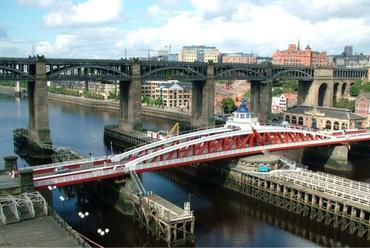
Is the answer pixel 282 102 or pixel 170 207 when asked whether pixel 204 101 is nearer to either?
pixel 282 102

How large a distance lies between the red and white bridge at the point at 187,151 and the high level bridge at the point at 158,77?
32.9 m

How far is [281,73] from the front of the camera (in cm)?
13012

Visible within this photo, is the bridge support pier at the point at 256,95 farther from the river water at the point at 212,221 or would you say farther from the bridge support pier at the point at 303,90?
the river water at the point at 212,221

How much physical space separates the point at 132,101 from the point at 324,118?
48.1 metres

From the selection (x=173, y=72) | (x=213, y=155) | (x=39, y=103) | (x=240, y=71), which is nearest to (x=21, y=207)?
(x=213, y=155)

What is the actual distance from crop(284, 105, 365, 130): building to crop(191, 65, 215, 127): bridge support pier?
963 inches

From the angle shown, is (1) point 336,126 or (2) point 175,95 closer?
(1) point 336,126

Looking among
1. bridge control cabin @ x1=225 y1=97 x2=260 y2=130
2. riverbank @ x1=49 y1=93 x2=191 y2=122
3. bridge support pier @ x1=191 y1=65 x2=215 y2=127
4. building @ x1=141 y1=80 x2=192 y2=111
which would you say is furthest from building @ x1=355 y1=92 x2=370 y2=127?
bridge control cabin @ x1=225 y1=97 x2=260 y2=130

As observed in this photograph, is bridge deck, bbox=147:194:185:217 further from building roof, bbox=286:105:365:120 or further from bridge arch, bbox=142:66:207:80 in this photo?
building roof, bbox=286:105:365:120

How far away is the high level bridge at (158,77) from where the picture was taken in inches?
3452

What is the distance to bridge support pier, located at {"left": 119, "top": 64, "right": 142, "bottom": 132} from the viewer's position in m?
99.2

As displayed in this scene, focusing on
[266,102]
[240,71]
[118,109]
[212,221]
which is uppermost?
[240,71]

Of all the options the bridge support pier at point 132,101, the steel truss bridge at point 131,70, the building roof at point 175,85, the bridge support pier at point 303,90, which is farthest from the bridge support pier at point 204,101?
the building roof at point 175,85

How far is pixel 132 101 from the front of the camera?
99312mm
